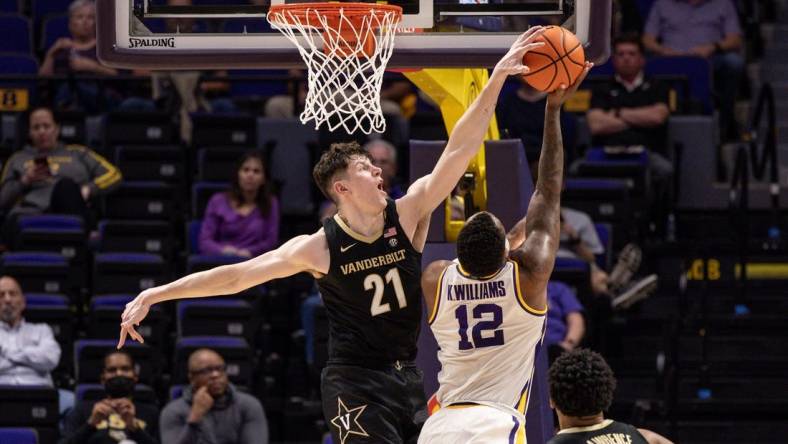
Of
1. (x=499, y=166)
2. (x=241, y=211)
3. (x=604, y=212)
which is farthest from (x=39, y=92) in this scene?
(x=499, y=166)

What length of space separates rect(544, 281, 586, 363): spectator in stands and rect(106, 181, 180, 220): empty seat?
3.84 metres

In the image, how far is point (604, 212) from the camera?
13.3 m

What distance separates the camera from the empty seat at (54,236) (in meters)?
13.0

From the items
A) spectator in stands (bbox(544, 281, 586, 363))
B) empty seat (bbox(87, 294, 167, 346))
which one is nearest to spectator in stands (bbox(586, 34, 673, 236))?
spectator in stands (bbox(544, 281, 586, 363))

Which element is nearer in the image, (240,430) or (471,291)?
(471,291)

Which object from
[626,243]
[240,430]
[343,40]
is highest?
[343,40]

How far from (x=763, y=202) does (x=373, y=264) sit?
817 cm

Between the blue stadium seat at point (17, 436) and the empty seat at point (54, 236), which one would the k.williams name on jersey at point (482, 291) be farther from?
the empty seat at point (54, 236)

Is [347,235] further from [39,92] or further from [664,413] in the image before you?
[39,92]

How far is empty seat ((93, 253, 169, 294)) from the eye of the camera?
12.7 metres

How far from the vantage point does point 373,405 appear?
6.77 meters

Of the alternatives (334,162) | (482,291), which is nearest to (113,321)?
(334,162)

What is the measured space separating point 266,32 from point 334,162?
95 centimetres

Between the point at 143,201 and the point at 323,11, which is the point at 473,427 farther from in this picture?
the point at 143,201
